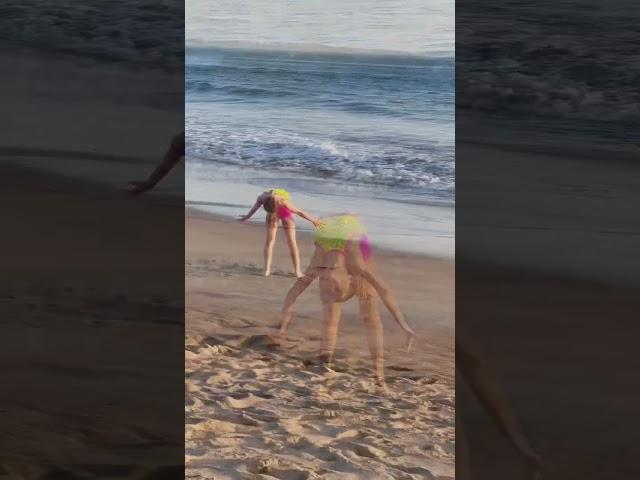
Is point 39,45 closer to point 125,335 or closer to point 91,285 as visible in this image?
point 91,285

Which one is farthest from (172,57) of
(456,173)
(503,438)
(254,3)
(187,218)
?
(503,438)

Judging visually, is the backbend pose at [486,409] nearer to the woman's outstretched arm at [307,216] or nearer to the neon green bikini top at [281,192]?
the woman's outstretched arm at [307,216]

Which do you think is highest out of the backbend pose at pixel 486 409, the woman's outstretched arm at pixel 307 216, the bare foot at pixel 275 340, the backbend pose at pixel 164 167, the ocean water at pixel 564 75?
the ocean water at pixel 564 75

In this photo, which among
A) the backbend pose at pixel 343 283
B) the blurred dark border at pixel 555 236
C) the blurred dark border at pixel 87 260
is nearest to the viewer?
the blurred dark border at pixel 555 236

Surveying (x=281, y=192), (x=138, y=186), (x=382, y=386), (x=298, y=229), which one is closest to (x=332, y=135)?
(x=281, y=192)

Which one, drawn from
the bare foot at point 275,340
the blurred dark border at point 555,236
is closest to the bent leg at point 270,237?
the bare foot at point 275,340

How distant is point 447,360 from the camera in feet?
11.8

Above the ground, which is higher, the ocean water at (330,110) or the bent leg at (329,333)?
the ocean water at (330,110)

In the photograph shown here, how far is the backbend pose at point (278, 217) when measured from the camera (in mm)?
3729

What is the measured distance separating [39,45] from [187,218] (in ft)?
3.20

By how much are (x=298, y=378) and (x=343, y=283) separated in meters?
0.46

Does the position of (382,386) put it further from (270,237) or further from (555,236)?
(555,236)

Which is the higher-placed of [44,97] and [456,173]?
[44,97]

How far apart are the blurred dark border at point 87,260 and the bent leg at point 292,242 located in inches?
18.2
